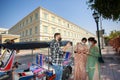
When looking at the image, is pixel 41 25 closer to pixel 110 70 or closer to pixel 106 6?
pixel 106 6

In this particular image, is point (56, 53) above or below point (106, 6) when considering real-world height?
below

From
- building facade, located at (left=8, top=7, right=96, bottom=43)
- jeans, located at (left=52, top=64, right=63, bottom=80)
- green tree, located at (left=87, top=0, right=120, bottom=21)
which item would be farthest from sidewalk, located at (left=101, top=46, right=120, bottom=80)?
building facade, located at (left=8, top=7, right=96, bottom=43)

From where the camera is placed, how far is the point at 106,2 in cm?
1280

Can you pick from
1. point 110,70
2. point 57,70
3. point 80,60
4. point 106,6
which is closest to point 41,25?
point 106,6

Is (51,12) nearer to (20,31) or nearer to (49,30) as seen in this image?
(49,30)

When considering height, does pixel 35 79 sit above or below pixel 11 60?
below

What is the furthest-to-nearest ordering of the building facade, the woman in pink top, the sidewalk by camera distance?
the building facade
the sidewalk
the woman in pink top

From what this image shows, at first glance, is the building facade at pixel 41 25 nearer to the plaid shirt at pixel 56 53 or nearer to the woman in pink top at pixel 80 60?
the woman in pink top at pixel 80 60

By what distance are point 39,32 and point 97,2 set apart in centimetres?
3382

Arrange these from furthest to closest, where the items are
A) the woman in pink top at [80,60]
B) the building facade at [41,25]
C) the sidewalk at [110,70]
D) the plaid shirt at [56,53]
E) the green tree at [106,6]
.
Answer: the building facade at [41,25], the green tree at [106,6], the sidewalk at [110,70], the woman in pink top at [80,60], the plaid shirt at [56,53]

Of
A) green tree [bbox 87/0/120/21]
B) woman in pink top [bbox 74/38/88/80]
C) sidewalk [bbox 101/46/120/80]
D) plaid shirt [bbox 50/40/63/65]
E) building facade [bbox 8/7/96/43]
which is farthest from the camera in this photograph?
building facade [bbox 8/7/96/43]

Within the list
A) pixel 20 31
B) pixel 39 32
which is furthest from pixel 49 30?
pixel 20 31

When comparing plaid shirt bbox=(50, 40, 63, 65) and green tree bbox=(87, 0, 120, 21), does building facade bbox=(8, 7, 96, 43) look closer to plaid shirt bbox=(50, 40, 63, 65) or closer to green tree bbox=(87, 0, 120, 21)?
green tree bbox=(87, 0, 120, 21)

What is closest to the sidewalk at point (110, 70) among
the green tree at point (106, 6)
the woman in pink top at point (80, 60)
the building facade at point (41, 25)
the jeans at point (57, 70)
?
the woman in pink top at point (80, 60)
